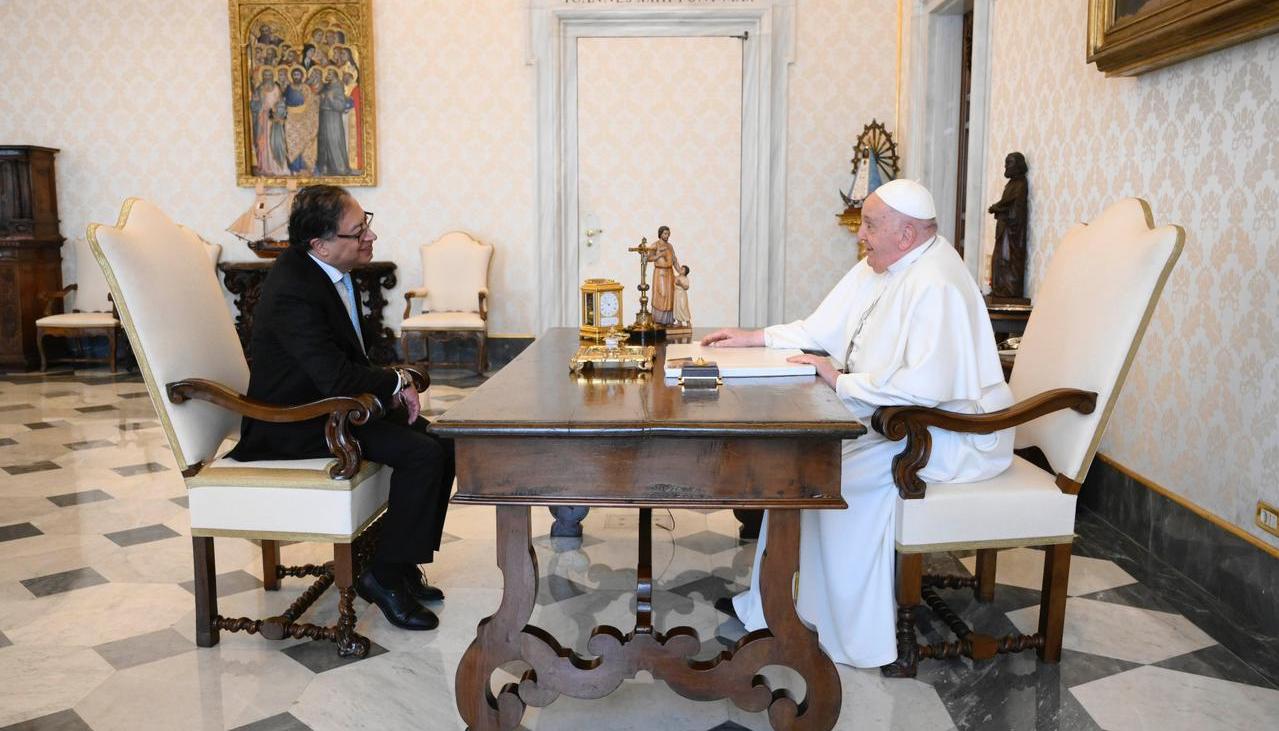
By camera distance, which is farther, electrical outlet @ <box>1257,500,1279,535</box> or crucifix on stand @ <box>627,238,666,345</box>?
crucifix on stand @ <box>627,238,666,345</box>

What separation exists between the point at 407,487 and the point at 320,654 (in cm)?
56

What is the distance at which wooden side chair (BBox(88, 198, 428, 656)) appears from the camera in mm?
2863

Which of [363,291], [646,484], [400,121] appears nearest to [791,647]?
[646,484]

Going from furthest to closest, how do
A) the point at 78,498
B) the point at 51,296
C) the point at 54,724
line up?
the point at 51,296 → the point at 78,498 → the point at 54,724

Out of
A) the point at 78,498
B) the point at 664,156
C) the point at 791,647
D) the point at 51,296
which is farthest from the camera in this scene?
the point at 51,296

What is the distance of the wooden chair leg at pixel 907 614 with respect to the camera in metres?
2.82

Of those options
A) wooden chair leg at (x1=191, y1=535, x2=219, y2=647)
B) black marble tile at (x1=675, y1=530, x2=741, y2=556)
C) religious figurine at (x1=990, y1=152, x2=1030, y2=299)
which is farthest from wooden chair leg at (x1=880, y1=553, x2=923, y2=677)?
religious figurine at (x1=990, y1=152, x2=1030, y2=299)

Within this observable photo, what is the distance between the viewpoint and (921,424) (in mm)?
2701

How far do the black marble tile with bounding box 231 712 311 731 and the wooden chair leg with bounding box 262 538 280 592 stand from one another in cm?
98

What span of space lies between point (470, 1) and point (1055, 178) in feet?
17.1

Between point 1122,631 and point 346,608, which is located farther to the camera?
point 1122,631

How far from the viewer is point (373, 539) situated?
3.32 m

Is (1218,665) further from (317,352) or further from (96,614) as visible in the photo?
(96,614)

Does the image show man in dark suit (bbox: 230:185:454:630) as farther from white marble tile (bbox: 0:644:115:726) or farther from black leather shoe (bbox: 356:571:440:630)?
white marble tile (bbox: 0:644:115:726)
